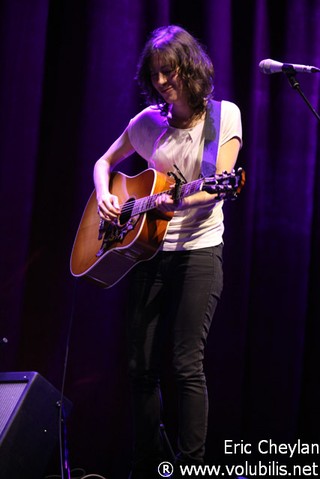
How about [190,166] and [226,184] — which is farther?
[190,166]

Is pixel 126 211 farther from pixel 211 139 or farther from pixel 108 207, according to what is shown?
pixel 211 139

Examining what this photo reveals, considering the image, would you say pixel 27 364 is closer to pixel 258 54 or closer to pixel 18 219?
pixel 18 219

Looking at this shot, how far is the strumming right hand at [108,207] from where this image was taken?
2.62m

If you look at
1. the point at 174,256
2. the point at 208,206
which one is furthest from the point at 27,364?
the point at 208,206

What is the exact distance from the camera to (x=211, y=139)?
2377 mm

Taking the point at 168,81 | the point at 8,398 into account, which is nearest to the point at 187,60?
the point at 168,81

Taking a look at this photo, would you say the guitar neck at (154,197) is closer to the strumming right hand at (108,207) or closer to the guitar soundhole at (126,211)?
the guitar soundhole at (126,211)

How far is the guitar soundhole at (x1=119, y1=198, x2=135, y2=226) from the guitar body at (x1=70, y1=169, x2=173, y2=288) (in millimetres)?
11

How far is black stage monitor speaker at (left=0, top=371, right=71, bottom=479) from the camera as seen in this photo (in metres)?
2.27

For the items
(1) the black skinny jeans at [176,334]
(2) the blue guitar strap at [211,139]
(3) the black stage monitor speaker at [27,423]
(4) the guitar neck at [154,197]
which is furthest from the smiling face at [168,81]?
(3) the black stage monitor speaker at [27,423]

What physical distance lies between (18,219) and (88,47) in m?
1.06

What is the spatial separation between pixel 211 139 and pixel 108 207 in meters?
0.59

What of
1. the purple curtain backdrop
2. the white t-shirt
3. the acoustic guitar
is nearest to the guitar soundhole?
the acoustic guitar

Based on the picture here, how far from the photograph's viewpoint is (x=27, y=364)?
10.5 ft
